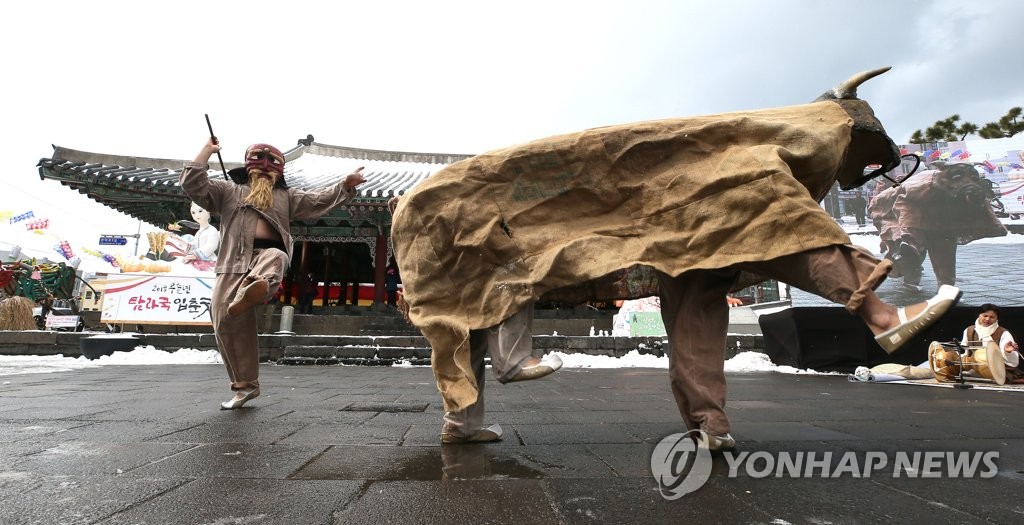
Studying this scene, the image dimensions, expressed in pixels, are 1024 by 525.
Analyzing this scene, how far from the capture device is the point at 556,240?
2.02 metres

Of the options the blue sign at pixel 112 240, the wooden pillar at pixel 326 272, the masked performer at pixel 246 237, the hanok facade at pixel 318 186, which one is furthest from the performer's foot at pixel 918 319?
the blue sign at pixel 112 240

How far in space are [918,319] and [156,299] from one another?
40.0 feet

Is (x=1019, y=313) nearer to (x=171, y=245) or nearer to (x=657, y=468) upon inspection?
(x=657, y=468)

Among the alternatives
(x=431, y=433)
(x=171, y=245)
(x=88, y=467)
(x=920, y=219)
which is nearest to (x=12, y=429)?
(x=88, y=467)

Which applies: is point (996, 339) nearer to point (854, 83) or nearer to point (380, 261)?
point (854, 83)

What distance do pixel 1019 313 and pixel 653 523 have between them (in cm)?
1046

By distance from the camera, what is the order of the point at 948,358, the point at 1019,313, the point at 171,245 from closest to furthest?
the point at 948,358
the point at 1019,313
the point at 171,245

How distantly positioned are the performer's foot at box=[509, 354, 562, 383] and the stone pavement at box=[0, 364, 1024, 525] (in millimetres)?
308

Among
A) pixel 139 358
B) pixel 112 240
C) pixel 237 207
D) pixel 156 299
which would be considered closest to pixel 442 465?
pixel 237 207

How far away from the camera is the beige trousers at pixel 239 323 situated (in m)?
3.41

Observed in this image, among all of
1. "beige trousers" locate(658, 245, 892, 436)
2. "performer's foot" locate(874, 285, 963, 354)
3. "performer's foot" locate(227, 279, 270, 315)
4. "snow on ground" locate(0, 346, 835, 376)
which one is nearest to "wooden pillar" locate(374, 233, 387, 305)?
"snow on ground" locate(0, 346, 835, 376)

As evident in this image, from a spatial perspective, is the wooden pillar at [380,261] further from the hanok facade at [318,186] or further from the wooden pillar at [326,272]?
the wooden pillar at [326,272]

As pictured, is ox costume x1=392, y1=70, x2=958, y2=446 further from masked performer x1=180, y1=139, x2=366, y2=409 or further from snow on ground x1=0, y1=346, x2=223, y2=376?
snow on ground x1=0, y1=346, x2=223, y2=376

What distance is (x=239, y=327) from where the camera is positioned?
3461mm
